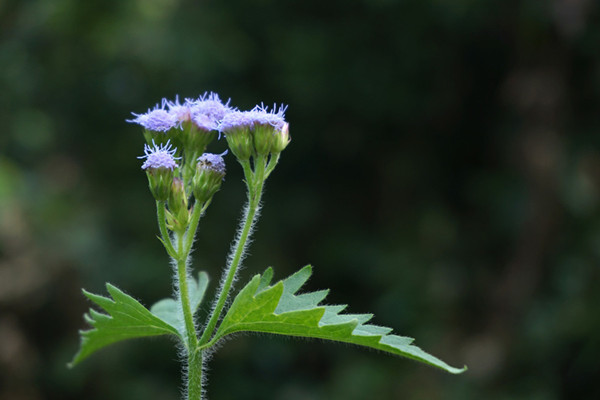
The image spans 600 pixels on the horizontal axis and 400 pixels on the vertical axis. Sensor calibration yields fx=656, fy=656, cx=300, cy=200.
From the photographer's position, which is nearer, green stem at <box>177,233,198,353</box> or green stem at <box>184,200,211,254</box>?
green stem at <box>177,233,198,353</box>

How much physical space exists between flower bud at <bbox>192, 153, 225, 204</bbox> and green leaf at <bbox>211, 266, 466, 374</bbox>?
16.7 inches

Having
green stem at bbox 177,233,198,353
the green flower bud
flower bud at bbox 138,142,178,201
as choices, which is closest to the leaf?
green stem at bbox 177,233,198,353

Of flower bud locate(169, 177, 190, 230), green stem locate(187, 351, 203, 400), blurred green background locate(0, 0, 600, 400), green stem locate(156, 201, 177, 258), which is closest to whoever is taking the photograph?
green stem locate(187, 351, 203, 400)

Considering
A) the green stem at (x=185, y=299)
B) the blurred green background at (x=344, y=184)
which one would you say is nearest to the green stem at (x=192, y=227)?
the green stem at (x=185, y=299)

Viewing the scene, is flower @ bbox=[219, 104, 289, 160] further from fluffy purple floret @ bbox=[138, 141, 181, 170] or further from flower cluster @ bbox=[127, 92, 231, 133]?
fluffy purple floret @ bbox=[138, 141, 181, 170]

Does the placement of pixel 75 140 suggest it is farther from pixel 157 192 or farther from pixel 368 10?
pixel 157 192

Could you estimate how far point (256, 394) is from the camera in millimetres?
7047

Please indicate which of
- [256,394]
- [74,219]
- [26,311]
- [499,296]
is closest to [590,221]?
[499,296]

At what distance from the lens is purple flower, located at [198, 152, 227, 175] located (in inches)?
79.1

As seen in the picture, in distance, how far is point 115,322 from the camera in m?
1.74

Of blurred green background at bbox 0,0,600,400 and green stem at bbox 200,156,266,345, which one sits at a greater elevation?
blurred green background at bbox 0,0,600,400

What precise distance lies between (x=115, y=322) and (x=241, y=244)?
1.30 ft

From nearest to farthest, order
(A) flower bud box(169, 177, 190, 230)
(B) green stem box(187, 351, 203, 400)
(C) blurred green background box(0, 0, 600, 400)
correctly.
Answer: (B) green stem box(187, 351, 203, 400), (A) flower bud box(169, 177, 190, 230), (C) blurred green background box(0, 0, 600, 400)

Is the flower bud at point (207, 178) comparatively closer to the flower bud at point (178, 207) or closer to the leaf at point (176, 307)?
the flower bud at point (178, 207)
